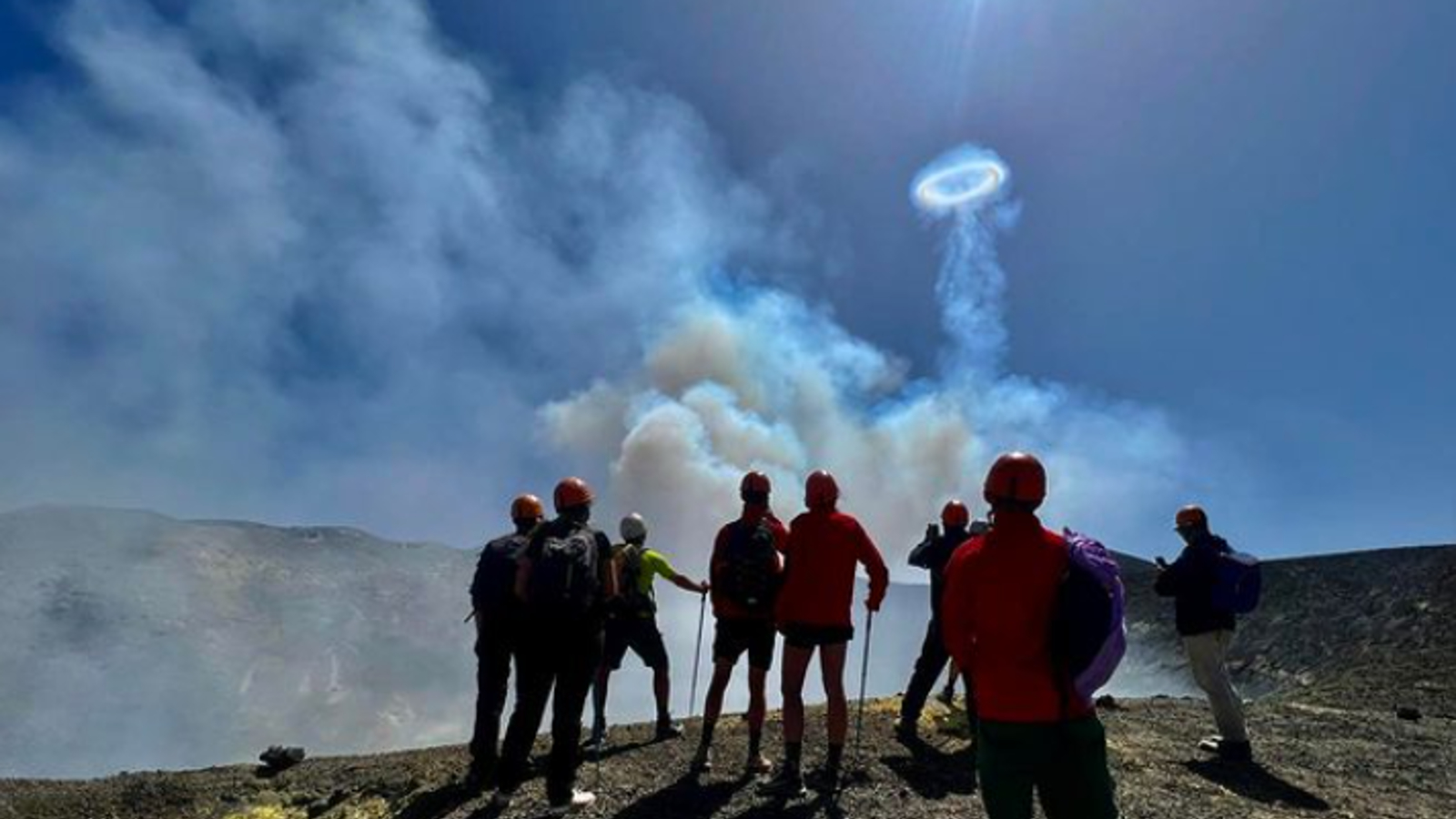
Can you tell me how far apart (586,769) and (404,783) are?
66.6 inches

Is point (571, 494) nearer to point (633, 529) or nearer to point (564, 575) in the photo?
point (564, 575)

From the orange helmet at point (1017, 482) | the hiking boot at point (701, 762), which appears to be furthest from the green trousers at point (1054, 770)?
the hiking boot at point (701, 762)

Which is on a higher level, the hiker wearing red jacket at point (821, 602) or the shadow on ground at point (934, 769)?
the hiker wearing red jacket at point (821, 602)

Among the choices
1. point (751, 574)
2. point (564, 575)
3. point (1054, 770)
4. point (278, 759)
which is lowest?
point (278, 759)

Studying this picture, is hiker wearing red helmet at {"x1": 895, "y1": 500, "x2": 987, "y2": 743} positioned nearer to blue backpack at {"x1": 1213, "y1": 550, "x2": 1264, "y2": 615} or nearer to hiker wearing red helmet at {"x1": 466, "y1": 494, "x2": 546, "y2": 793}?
blue backpack at {"x1": 1213, "y1": 550, "x2": 1264, "y2": 615}

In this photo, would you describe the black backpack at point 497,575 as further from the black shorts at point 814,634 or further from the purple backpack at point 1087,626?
the purple backpack at point 1087,626

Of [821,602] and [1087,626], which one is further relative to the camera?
[821,602]

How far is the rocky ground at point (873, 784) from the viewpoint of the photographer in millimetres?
6422

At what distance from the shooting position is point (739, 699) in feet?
393

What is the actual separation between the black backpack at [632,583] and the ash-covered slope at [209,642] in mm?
92162

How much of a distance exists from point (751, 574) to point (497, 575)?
85.5 inches

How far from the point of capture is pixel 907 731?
29.4 ft

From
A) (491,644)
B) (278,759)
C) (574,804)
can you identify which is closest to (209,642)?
(278,759)

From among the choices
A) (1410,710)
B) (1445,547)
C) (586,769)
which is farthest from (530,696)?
(1445,547)
